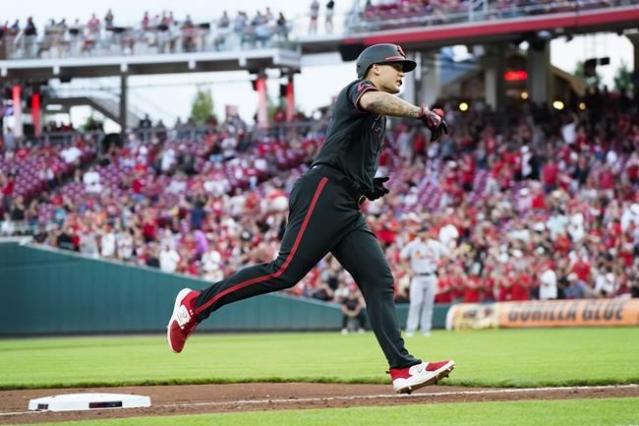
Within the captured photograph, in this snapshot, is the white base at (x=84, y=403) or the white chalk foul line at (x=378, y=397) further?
the white chalk foul line at (x=378, y=397)

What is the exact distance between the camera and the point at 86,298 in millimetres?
29391

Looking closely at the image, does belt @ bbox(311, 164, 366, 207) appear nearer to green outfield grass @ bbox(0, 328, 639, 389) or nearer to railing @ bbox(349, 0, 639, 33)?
green outfield grass @ bbox(0, 328, 639, 389)

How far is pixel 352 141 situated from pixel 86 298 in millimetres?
21635

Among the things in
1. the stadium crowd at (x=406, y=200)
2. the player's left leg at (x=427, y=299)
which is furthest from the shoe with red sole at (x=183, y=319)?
the stadium crowd at (x=406, y=200)

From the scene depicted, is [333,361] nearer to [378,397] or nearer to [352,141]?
[378,397]

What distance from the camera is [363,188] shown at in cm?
868

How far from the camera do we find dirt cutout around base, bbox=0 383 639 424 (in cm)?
873

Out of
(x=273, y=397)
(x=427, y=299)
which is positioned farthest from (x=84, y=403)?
(x=427, y=299)

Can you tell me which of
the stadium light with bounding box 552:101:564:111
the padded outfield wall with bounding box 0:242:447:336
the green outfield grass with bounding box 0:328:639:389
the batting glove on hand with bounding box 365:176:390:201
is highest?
the stadium light with bounding box 552:101:564:111

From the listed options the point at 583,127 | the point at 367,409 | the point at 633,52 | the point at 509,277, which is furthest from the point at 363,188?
the point at 633,52

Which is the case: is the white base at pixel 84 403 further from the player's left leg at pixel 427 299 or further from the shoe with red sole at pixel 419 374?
the player's left leg at pixel 427 299

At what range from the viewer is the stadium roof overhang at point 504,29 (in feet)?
103

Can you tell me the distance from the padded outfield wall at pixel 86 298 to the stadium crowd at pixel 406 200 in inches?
25.6

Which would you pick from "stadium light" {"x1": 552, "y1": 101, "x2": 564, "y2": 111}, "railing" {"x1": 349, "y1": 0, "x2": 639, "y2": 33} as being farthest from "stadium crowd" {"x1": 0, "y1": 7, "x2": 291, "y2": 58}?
"stadium light" {"x1": 552, "y1": 101, "x2": 564, "y2": 111}
